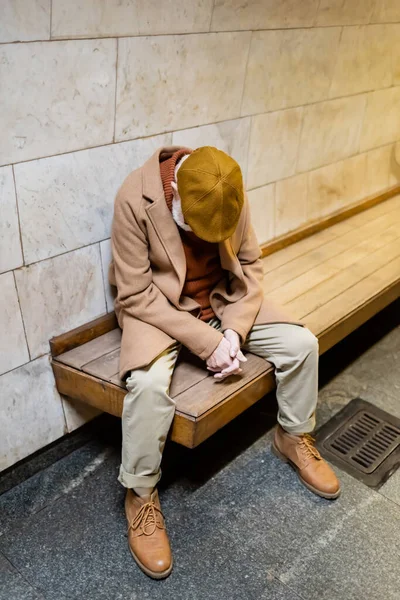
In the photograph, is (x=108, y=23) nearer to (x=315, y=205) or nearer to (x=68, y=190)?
(x=68, y=190)

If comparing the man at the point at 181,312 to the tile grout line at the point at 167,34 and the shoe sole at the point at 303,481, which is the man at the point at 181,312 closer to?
the shoe sole at the point at 303,481

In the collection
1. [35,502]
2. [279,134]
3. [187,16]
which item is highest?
[187,16]

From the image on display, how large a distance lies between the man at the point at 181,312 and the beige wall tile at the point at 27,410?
426 millimetres

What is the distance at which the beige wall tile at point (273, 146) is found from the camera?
2957 mm

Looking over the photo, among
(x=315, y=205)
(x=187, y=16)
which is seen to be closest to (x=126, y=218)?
(x=187, y=16)

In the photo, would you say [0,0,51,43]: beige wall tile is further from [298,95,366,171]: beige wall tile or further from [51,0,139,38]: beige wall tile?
[298,95,366,171]: beige wall tile

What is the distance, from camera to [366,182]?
3963mm

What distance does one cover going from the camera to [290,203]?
10.9 ft

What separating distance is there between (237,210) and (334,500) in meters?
1.26

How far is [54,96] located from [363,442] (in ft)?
6.45

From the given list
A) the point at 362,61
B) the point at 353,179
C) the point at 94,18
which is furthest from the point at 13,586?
the point at 362,61

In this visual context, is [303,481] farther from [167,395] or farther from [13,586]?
[13,586]

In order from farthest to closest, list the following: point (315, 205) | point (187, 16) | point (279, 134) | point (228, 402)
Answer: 1. point (315, 205)
2. point (279, 134)
3. point (187, 16)
4. point (228, 402)

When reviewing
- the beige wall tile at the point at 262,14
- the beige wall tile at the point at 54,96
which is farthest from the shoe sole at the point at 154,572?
the beige wall tile at the point at 262,14
